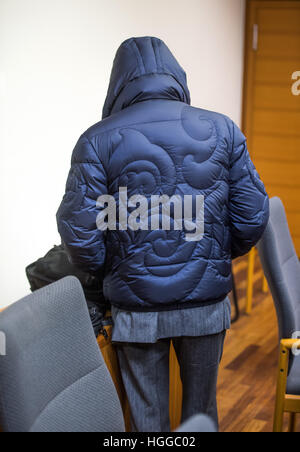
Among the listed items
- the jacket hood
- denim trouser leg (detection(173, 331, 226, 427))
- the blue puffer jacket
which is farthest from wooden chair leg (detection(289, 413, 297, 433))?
the jacket hood

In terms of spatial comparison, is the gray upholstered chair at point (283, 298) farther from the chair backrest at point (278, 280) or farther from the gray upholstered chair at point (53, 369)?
the gray upholstered chair at point (53, 369)

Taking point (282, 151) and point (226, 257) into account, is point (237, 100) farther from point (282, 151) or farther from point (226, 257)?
point (226, 257)

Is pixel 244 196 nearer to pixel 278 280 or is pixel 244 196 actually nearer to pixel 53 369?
pixel 278 280

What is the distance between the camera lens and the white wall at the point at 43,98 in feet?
6.68

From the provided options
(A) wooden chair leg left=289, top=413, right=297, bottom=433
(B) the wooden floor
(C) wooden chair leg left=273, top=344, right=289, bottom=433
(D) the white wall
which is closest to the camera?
(C) wooden chair leg left=273, top=344, right=289, bottom=433

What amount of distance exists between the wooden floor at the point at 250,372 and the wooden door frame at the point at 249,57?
135 centimetres

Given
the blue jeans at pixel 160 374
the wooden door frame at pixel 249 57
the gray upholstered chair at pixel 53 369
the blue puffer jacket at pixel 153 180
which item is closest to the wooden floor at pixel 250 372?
the blue jeans at pixel 160 374

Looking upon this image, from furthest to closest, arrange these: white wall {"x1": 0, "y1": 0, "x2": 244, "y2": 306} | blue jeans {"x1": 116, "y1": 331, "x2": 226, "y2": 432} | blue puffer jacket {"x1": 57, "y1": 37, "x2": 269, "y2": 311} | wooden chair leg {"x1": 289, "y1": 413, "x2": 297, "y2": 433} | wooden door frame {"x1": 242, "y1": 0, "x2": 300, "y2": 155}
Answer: wooden door frame {"x1": 242, "y1": 0, "x2": 300, "y2": 155} < wooden chair leg {"x1": 289, "y1": 413, "x2": 297, "y2": 433} < white wall {"x1": 0, "y1": 0, "x2": 244, "y2": 306} < blue jeans {"x1": 116, "y1": 331, "x2": 226, "y2": 432} < blue puffer jacket {"x1": 57, "y1": 37, "x2": 269, "y2": 311}

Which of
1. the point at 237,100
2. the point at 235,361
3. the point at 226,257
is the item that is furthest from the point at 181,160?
the point at 237,100

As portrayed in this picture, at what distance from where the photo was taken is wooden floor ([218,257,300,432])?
7.96 feet

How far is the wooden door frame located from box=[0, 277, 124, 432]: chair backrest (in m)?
3.43
